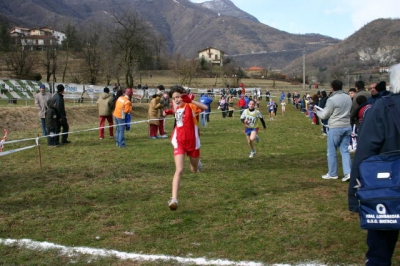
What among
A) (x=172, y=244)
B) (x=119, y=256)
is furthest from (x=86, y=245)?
(x=172, y=244)

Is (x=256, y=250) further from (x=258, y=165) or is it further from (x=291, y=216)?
(x=258, y=165)

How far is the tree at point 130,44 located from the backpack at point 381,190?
48.9 m

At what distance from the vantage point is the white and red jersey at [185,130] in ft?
21.6

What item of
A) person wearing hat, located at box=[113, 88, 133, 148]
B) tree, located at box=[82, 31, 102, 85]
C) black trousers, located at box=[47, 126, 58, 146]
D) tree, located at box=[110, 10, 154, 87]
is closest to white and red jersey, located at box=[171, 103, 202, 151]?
person wearing hat, located at box=[113, 88, 133, 148]

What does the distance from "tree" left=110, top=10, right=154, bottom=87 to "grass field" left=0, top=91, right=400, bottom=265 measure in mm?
41790

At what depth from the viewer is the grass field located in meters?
4.66

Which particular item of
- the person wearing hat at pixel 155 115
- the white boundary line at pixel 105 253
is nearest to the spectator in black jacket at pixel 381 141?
the white boundary line at pixel 105 253

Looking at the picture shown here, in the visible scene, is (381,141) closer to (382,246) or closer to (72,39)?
(382,246)

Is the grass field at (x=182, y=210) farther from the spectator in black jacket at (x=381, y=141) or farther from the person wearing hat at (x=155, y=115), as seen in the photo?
the person wearing hat at (x=155, y=115)

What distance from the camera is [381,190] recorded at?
2822mm

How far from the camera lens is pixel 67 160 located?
11109mm

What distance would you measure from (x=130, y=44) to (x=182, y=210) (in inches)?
1880

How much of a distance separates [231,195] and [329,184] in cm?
218

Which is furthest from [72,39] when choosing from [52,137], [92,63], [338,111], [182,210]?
[182,210]
